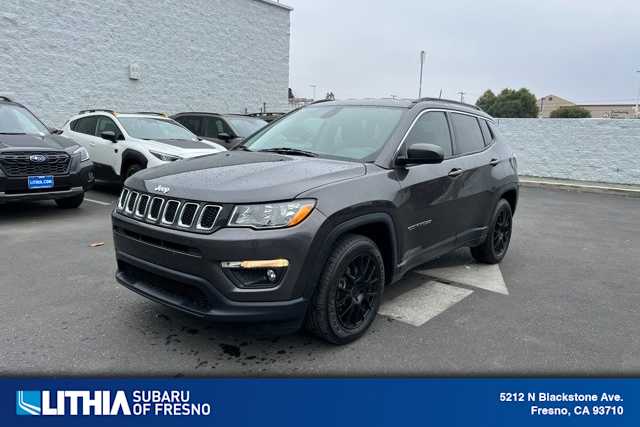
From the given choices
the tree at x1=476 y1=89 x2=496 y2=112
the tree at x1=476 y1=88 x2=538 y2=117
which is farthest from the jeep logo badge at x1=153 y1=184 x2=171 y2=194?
the tree at x1=476 y1=89 x2=496 y2=112

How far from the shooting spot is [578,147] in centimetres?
1436

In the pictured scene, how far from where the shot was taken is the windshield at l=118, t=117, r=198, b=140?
30.0ft

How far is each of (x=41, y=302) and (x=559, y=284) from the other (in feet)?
15.5

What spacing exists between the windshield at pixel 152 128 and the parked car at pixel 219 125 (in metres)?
1.03

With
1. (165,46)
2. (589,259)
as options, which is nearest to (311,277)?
(589,259)

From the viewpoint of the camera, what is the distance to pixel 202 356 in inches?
130

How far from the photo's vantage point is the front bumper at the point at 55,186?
Answer: 686cm

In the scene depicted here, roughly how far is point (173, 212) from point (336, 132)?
1.63 m

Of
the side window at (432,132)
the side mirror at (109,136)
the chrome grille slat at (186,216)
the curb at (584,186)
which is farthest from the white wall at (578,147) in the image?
the chrome grille slat at (186,216)

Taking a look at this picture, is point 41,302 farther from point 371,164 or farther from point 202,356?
point 371,164

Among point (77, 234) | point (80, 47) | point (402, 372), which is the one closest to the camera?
point (402, 372)

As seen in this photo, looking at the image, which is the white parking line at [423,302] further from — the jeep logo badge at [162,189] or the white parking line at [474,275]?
the jeep logo badge at [162,189]

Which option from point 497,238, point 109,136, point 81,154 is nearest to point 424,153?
point 497,238

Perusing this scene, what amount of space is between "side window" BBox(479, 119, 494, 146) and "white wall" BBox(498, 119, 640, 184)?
959 cm
